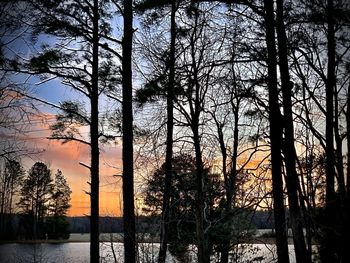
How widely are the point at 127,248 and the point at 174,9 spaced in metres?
7.13

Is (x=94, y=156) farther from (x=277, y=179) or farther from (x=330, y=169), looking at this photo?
(x=330, y=169)

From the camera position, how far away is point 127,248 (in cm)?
810

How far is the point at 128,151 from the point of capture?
8.98 metres

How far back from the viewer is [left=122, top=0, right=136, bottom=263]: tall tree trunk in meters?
8.09

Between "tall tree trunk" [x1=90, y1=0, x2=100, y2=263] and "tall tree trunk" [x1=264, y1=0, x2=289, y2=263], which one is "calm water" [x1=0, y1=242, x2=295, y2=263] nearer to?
"tall tree trunk" [x1=90, y1=0, x2=100, y2=263]

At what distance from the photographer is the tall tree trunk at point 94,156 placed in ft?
36.0

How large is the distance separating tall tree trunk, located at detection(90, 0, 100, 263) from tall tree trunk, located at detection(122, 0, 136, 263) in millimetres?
1529

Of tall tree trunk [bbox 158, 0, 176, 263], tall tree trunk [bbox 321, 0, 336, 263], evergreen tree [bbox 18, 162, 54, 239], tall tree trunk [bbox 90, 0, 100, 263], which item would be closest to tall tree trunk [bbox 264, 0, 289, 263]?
tall tree trunk [bbox 321, 0, 336, 263]

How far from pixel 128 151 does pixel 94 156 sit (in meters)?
3.02

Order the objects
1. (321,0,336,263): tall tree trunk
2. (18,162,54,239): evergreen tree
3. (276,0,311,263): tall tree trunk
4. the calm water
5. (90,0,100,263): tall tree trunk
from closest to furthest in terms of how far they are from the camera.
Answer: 1. (276,0,311,263): tall tree trunk
2. the calm water
3. (321,0,336,263): tall tree trunk
4. (90,0,100,263): tall tree trunk
5. (18,162,54,239): evergreen tree

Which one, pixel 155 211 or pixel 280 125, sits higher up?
pixel 280 125

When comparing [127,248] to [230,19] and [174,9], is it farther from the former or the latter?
[174,9]

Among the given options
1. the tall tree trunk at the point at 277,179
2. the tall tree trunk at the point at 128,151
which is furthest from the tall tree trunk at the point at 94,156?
the tall tree trunk at the point at 277,179

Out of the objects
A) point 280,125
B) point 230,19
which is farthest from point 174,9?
point 280,125
